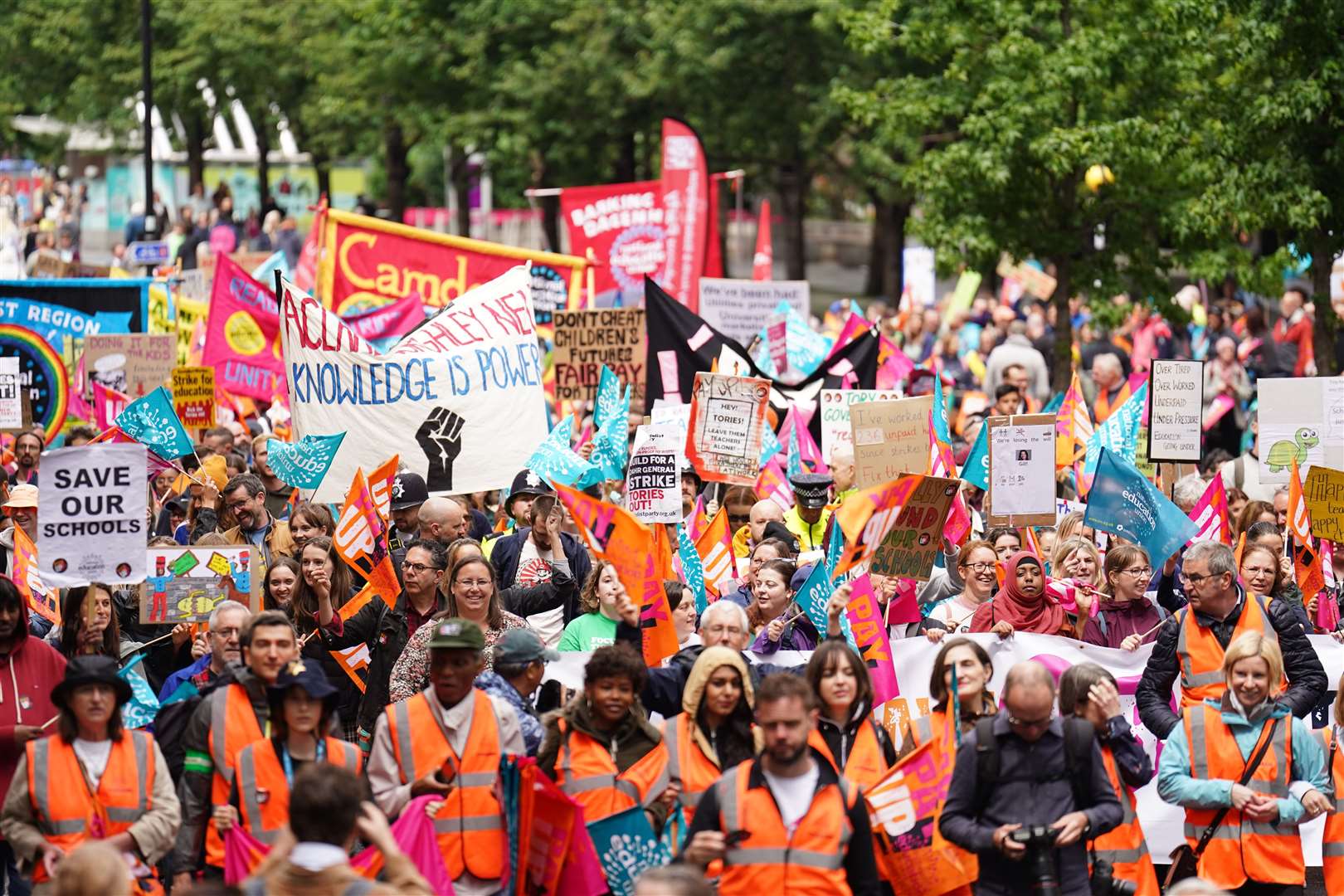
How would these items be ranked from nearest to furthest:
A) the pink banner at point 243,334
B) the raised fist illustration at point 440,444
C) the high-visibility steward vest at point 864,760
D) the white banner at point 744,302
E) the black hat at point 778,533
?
the high-visibility steward vest at point 864,760
the black hat at point 778,533
the raised fist illustration at point 440,444
the pink banner at point 243,334
the white banner at point 744,302

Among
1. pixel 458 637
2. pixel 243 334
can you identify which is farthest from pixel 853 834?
pixel 243 334

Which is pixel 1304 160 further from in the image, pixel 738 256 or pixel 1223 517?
pixel 738 256

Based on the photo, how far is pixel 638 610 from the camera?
8.75 meters

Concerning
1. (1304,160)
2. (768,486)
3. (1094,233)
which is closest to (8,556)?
(768,486)

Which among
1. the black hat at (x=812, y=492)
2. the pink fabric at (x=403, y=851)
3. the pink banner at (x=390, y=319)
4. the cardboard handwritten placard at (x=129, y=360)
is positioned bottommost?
the pink fabric at (x=403, y=851)

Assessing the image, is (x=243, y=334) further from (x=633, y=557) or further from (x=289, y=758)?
(x=289, y=758)

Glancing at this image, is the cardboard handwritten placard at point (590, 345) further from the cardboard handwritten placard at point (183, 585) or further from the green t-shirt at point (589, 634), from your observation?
the cardboard handwritten placard at point (183, 585)

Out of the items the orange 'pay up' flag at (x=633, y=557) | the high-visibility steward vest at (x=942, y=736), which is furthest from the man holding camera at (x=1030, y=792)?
the orange 'pay up' flag at (x=633, y=557)

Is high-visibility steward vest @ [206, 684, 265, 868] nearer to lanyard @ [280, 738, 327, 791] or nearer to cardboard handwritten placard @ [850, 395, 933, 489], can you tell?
lanyard @ [280, 738, 327, 791]

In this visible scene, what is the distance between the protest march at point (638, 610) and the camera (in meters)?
7.19

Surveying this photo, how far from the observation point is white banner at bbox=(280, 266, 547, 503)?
12977mm

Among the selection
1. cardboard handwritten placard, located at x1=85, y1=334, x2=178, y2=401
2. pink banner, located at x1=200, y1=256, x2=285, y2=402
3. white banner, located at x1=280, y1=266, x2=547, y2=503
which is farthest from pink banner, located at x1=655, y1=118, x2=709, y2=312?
white banner, located at x1=280, y1=266, x2=547, y2=503

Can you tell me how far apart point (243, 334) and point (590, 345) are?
2.96m

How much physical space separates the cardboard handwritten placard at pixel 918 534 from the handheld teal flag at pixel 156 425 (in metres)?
4.86
